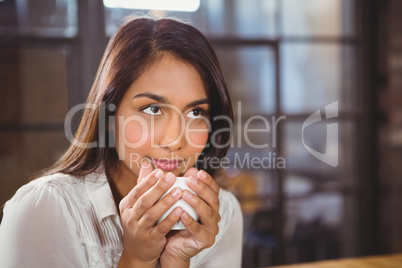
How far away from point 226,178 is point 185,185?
0.33 metres

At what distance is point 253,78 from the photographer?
5.21 ft

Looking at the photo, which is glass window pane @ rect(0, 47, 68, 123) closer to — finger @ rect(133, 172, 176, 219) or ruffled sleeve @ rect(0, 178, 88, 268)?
ruffled sleeve @ rect(0, 178, 88, 268)

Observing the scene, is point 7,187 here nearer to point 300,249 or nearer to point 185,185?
point 185,185

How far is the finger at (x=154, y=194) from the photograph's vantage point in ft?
1.46

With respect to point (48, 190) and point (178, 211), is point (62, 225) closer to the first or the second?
point (48, 190)

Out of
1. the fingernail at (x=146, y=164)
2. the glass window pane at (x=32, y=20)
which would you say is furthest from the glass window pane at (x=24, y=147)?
the fingernail at (x=146, y=164)

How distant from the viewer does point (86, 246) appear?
562 mm

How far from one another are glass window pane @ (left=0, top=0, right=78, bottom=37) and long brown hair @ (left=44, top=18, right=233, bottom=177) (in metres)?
0.65

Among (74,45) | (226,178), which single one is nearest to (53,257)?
(226,178)

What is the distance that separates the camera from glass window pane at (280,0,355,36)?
5.42 ft

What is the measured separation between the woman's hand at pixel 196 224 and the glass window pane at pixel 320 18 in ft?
4.25

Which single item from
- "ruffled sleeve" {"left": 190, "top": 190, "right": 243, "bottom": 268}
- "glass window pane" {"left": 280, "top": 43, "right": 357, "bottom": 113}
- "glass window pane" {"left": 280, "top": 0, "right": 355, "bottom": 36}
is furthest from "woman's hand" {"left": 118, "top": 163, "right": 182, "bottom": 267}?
"glass window pane" {"left": 280, "top": 0, "right": 355, "bottom": 36}

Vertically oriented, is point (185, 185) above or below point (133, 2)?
below


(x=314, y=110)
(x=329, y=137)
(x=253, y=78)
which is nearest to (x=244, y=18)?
(x=253, y=78)
